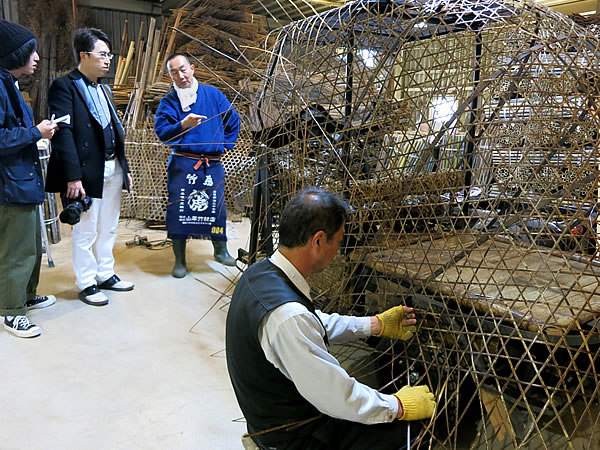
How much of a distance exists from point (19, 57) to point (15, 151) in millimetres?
507

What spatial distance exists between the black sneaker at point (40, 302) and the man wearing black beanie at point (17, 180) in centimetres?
32

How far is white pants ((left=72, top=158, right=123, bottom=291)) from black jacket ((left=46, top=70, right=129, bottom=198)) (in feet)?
0.40

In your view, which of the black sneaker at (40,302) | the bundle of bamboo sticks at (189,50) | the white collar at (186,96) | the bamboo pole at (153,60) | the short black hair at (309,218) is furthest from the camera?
the bamboo pole at (153,60)

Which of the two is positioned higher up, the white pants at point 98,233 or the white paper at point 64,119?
the white paper at point 64,119

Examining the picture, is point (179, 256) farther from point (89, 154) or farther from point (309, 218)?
point (309, 218)

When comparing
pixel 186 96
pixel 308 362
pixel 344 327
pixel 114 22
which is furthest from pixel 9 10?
pixel 308 362

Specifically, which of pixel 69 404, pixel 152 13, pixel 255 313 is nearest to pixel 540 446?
pixel 255 313

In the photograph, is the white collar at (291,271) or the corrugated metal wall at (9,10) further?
the corrugated metal wall at (9,10)

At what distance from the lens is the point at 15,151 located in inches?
99.8

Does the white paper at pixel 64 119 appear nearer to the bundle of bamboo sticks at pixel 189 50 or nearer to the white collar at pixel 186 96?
the white collar at pixel 186 96

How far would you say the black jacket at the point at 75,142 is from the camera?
114 inches

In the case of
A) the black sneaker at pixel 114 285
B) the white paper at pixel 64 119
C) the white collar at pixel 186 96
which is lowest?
the black sneaker at pixel 114 285

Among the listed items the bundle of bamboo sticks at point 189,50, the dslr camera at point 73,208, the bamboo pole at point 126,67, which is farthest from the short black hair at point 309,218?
the bamboo pole at point 126,67

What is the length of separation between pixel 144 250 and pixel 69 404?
2447 mm
